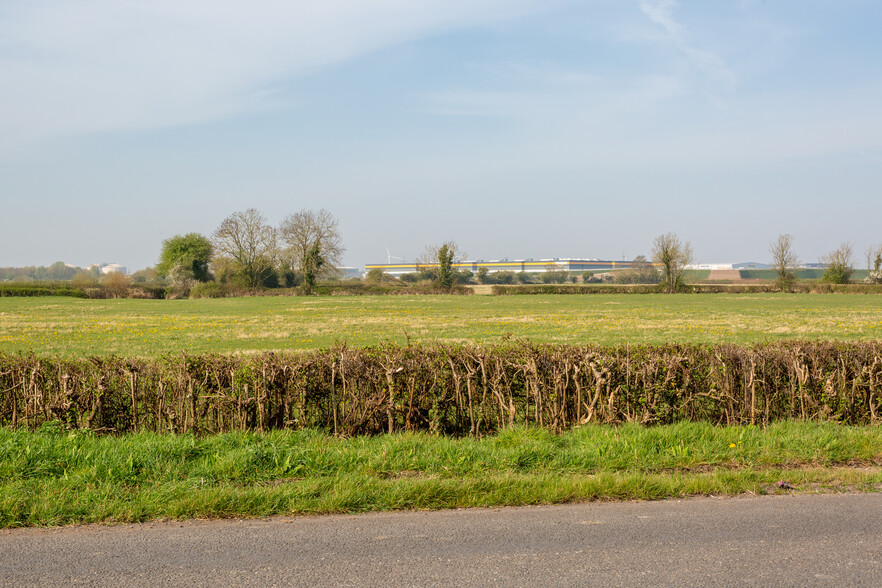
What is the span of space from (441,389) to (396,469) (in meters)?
1.82

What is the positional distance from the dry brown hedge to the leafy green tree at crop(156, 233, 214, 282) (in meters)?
86.7

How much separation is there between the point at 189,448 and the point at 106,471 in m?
0.80

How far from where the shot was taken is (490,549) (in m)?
4.49

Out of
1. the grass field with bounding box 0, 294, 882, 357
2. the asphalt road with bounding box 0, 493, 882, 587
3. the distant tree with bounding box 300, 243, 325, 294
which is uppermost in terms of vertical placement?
the distant tree with bounding box 300, 243, 325, 294

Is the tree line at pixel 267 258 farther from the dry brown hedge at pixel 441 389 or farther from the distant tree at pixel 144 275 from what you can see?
the dry brown hedge at pixel 441 389

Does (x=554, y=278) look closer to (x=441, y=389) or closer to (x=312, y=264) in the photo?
(x=312, y=264)

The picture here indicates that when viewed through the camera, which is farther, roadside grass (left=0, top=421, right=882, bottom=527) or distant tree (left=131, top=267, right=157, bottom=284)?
distant tree (left=131, top=267, right=157, bottom=284)

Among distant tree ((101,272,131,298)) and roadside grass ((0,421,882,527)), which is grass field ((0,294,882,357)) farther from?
distant tree ((101,272,131,298))

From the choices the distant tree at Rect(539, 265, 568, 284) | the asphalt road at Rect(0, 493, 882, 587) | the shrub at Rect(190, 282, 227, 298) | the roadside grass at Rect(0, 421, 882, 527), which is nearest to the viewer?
the asphalt road at Rect(0, 493, 882, 587)

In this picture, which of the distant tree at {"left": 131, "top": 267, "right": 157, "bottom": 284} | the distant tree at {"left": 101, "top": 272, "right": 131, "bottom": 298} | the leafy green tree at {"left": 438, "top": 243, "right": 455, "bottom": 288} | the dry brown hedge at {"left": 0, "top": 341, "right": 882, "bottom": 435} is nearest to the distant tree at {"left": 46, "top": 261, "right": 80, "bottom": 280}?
the distant tree at {"left": 131, "top": 267, "right": 157, "bottom": 284}

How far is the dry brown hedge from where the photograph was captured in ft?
25.4

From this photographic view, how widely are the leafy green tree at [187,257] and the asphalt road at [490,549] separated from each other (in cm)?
9037

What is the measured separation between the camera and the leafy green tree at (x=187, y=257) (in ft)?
298

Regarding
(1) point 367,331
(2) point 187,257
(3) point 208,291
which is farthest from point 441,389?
(2) point 187,257
